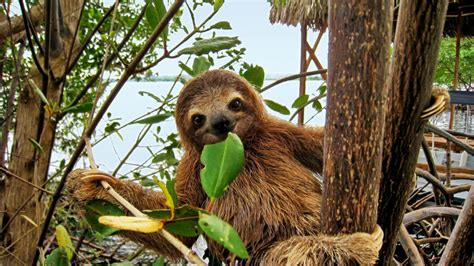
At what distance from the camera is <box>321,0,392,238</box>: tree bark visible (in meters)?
0.68

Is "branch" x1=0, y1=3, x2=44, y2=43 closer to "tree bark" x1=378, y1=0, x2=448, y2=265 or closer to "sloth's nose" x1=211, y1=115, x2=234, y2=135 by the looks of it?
"sloth's nose" x1=211, y1=115, x2=234, y2=135

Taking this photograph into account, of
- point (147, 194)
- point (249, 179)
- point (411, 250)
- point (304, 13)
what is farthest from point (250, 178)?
point (304, 13)

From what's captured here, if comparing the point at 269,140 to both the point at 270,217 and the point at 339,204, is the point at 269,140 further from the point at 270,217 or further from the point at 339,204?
the point at 339,204

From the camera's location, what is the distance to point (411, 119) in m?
0.80

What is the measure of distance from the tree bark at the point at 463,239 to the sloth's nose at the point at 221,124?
23.5 inches

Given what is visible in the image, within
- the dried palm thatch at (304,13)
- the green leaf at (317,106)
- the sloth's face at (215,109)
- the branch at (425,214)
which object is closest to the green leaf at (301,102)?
the green leaf at (317,106)

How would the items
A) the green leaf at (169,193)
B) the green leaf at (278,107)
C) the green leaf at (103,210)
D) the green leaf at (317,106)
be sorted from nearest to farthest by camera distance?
the green leaf at (169,193) < the green leaf at (103,210) < the green leaf at (278,107) < the green leaf at (317,106)

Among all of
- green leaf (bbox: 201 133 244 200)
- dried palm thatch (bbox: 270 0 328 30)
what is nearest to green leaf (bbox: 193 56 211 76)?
green leaf (bbox: 201 133 244 200)

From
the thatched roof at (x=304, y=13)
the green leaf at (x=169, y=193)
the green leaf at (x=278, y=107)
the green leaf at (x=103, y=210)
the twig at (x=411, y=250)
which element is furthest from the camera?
the thatched roof at (x=304, y=13)

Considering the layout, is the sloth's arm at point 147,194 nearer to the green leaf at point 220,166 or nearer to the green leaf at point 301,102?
the green leaf at point 301,102

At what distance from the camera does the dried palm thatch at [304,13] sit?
4.59 metres

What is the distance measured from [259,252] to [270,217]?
0.08m

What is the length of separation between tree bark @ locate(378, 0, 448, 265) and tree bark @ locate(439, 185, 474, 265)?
12.6 inches

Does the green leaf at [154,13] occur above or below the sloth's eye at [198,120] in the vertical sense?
above
